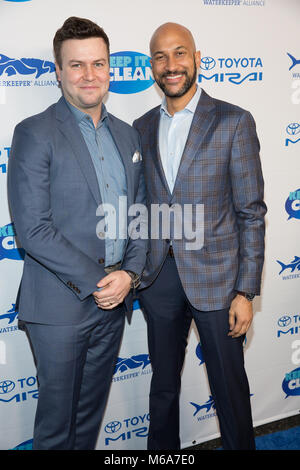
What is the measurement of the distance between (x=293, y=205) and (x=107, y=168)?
1418 mm

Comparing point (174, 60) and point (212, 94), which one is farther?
point (212, 94)

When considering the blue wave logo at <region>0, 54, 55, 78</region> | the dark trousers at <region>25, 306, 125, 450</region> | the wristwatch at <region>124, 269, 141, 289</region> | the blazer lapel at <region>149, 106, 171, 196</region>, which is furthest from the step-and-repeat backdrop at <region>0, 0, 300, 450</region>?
the wristwatch at <region>124, 269, 141, 289</region>

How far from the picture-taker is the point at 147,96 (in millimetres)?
2502

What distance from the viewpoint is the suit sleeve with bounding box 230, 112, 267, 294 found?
2.01 metres

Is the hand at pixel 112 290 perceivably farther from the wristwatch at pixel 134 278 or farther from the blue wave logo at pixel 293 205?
the blue wave logo at pixel 293 205

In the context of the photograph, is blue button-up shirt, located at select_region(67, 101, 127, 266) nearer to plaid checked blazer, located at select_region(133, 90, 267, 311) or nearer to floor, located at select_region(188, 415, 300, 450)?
plaid checked blazer, located at select_region(133, 90, 267, 311)

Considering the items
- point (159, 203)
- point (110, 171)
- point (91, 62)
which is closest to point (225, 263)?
point (159, 203)

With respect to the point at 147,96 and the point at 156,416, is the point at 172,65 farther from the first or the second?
the point at 156,416

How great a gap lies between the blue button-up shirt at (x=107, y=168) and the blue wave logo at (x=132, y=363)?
2.92 ft

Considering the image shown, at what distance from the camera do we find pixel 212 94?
2.60 metres

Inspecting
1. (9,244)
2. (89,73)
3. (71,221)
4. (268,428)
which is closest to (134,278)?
(71,221)

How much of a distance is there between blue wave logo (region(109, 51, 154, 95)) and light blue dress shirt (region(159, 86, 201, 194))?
38 centimetres

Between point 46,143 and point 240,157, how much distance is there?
82 centimetres

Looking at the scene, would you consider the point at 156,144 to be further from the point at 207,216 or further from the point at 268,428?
the point at 268,428
